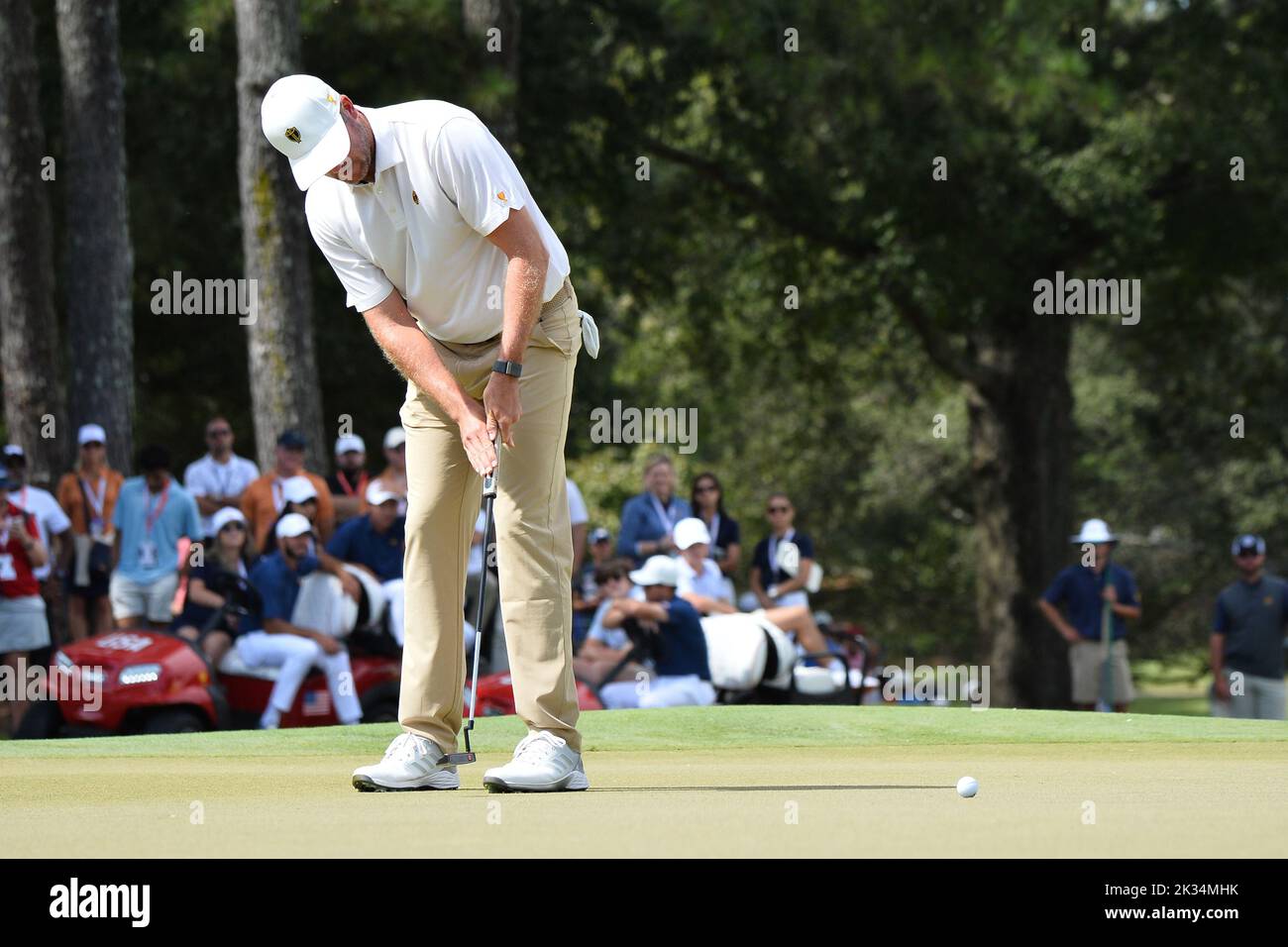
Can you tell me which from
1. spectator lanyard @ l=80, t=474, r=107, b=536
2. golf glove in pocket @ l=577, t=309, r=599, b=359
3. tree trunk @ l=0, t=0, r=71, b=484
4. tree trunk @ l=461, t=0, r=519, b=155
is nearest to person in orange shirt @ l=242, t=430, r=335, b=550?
spectator lanyard @ l=80, t=474, r=107, b=536

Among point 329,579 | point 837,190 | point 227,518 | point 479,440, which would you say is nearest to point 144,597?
point 227,518

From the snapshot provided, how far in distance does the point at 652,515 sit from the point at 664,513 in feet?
0.34

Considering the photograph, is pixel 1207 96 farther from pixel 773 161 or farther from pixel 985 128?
pixel 773 161

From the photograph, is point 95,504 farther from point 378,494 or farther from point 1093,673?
point 1093,673

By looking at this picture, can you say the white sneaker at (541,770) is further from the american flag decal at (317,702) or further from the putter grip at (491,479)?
the american flag decal at (317,702)

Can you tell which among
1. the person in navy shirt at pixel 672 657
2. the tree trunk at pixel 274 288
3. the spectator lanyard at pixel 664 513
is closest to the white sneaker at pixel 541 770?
the person in navy shirt at pixel 672 657

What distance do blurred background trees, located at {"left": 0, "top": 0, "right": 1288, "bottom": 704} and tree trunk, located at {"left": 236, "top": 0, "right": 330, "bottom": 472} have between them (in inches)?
2.7

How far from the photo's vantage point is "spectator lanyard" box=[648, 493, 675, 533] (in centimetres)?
1446

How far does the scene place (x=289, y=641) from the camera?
1188cm

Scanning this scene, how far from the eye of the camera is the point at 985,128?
2003cm

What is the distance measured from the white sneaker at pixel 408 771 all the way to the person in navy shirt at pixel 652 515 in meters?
8.58

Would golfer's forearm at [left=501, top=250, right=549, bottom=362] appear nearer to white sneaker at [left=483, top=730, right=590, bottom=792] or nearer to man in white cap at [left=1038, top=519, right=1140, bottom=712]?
white sneaker at [left=483, top=730, right=590, bottom=792]

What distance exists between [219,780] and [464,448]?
137cm
